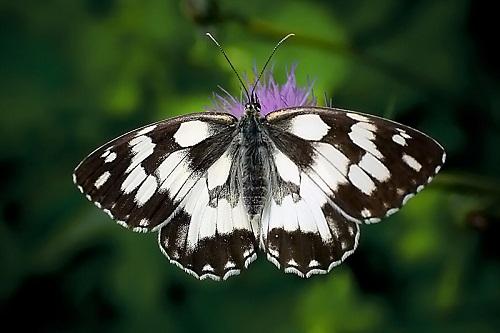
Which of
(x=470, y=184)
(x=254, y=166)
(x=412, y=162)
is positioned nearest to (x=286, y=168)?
(x=254, y=166)

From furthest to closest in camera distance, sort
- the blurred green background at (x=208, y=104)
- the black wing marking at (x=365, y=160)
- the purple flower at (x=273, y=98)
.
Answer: the blurred green background at (x=208, y=104) → the purple flower at (x=273, y=98) → the black wing marking at (x=365, y=160)

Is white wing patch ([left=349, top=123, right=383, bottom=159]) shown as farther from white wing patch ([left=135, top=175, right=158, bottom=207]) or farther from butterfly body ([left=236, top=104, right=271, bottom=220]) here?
white wing patch ([left=135, top=175, right=158, bottom=207])

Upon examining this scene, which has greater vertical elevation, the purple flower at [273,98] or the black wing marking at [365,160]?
the black wing marking at [365,160]

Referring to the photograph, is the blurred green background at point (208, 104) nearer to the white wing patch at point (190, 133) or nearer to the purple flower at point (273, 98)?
the purple flower at point (273, 98)

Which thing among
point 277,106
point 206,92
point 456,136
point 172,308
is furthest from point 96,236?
point 456,136

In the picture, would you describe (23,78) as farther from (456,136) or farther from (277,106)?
(456,136)

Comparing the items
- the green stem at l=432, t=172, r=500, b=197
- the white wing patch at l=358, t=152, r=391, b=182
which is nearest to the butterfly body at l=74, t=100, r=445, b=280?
the white wing patch at l=358, t=152, r=391, b=182

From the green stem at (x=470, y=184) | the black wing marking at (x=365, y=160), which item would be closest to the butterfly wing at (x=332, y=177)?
the black wing marking at (x=365, y=160)

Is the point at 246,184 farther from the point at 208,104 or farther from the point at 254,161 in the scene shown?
the point at 208,104
